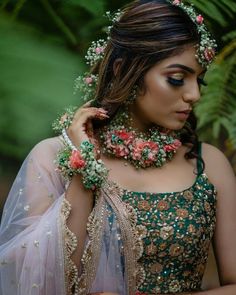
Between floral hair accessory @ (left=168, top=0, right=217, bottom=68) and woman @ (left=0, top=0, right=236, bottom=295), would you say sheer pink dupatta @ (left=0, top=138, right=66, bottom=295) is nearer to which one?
woman @ (left=0, top=0, right=236, bottom=295)

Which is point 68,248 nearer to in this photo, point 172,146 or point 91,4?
point 172,146

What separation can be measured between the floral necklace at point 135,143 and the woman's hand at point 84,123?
0.09m

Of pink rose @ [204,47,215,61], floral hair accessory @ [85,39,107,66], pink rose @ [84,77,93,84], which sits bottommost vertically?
pink rose @ [84,77,93,84]

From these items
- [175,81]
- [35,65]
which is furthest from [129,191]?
[35,65]

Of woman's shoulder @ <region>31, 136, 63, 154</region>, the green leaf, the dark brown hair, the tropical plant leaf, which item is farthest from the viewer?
woman's shoulder @ <region>31, 136, 63, 154</region>

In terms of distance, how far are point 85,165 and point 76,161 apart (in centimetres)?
3

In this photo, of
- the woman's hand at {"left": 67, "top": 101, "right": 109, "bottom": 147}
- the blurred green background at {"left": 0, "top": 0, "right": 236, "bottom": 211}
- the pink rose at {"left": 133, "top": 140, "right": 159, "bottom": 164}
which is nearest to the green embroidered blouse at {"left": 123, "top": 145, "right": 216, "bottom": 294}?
the pink rose at {"left": 133, "top": 140, "right": 159, "bottom": 164}

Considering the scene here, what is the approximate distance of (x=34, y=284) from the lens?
6.08ft

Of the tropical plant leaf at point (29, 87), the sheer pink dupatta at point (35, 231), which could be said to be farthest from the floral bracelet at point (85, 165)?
the tropical plant leaf at point (29, 87)

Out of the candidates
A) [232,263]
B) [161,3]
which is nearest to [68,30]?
[161,3]

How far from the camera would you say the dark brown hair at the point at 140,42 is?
193 centimetres

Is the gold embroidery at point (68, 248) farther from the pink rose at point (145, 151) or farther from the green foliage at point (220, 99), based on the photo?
the green foliage at point (220, 99)

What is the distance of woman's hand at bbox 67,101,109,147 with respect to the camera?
1.89m

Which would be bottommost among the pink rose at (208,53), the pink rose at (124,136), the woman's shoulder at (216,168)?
the woman's shoulder at (216,168)
